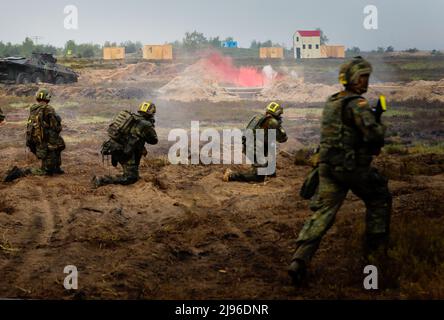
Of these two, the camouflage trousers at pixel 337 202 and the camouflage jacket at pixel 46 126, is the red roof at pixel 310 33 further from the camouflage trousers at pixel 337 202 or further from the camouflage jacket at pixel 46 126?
the camouflage trousers at pixel 337 202

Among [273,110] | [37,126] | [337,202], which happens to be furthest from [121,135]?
[337,202]

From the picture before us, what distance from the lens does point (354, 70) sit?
6.21m

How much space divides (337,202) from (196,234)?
9.21ft

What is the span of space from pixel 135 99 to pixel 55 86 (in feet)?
17.1

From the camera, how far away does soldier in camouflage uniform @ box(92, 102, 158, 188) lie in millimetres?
11469

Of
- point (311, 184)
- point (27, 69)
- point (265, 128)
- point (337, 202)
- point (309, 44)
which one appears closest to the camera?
point (337, 202)

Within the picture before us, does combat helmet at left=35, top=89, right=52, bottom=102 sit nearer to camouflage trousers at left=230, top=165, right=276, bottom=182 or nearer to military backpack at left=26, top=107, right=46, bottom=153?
military backpack at left=26, top=107, right=46, bottom=153

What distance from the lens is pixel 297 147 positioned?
60.2 feet

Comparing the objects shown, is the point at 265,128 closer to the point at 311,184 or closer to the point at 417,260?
the point at 311,184

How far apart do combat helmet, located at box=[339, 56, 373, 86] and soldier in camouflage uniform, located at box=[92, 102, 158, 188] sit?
555cm

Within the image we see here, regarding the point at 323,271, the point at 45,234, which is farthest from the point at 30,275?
the point at 323,271

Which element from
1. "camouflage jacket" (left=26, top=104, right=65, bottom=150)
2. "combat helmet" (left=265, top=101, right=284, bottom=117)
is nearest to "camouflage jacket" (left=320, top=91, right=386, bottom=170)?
"combat helmet" (left=265, top=101, right=284, bottom=117)

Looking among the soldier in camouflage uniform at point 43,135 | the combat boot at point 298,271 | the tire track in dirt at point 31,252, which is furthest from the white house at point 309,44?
the combat boot at point 298,271
